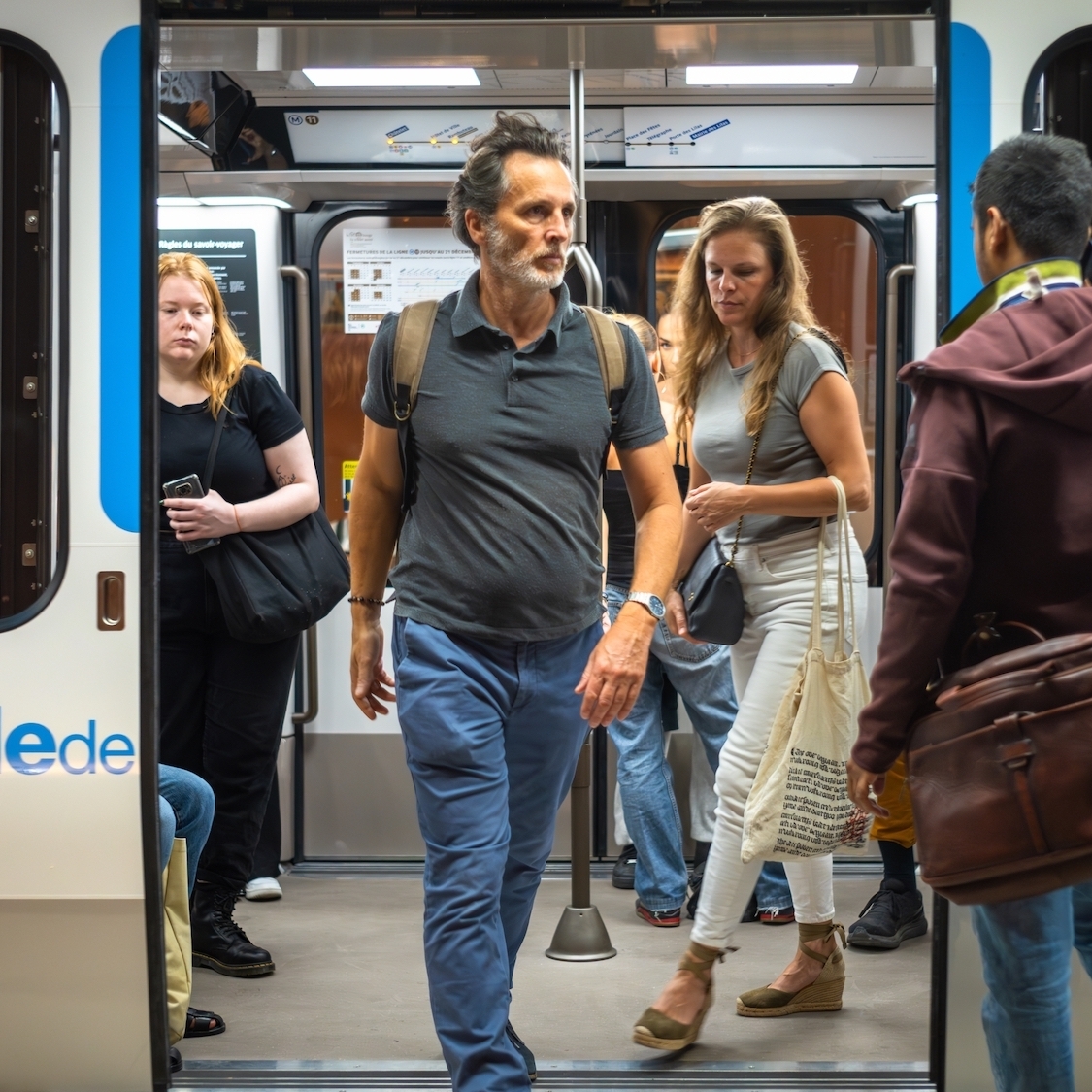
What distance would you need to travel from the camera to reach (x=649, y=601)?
271cm

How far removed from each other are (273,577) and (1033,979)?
2.39m

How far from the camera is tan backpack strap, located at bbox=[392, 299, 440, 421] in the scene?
8.93ft

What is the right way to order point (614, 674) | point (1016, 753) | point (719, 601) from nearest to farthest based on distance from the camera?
point (1016, 753) → point (614, 674) → point (719, 601)

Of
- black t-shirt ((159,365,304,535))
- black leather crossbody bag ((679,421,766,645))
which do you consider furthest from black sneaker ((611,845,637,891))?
black t-shirt ((159,365,304,535))

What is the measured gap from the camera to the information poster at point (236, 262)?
5164 mm

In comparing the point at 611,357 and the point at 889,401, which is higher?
the point at 889,401

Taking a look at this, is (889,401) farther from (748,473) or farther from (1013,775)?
(1013,775)

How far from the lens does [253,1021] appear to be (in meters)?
3.55

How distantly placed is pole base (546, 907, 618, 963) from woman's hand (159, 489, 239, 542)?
4.85ft

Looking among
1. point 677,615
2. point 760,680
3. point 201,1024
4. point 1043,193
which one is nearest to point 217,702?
point 201,1024

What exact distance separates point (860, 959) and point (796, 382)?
1.78 metres

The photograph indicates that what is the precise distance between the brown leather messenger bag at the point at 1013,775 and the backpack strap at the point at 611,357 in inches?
38.8

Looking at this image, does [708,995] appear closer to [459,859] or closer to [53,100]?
[459,859]

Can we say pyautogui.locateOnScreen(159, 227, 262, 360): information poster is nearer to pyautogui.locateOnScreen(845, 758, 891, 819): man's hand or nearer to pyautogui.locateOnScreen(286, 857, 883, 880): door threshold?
pyautogui.locateOnScreen(286, 857, 883, 880): door threshold
